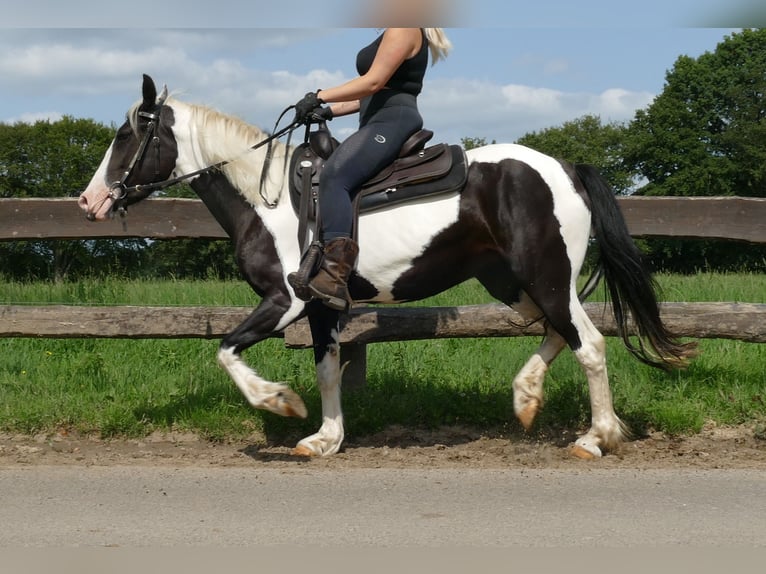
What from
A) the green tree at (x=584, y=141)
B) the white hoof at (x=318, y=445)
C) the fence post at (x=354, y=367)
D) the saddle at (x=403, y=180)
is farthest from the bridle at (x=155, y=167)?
the green tree at (x=584, y=141)

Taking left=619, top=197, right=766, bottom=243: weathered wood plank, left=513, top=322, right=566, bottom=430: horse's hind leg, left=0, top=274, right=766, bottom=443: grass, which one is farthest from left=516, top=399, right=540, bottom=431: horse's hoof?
left=619, top=197, right=766, bottom=243: weathered wood plank

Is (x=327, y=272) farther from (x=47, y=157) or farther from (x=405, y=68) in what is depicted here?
(x=47, y=157)

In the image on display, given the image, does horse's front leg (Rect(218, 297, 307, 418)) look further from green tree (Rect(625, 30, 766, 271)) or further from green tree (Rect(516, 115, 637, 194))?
green tree (Rect(516, 115, 637, 194))

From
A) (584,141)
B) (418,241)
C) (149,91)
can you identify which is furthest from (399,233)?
(584,141)

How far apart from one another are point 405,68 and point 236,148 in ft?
4.03

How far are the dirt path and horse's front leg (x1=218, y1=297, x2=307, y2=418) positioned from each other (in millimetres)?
367

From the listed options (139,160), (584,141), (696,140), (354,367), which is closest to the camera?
(139,160)

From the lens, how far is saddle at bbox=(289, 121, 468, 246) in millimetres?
5543

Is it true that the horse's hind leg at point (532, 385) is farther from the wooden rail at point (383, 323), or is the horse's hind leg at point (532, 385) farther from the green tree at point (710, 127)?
the green tree at point (710, 127)

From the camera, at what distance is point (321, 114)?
5746 mm

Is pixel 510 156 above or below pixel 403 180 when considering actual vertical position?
above

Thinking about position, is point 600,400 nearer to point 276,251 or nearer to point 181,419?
point 276,251

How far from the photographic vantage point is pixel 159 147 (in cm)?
592

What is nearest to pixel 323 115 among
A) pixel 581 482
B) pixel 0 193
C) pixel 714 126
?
pixel 581 482
